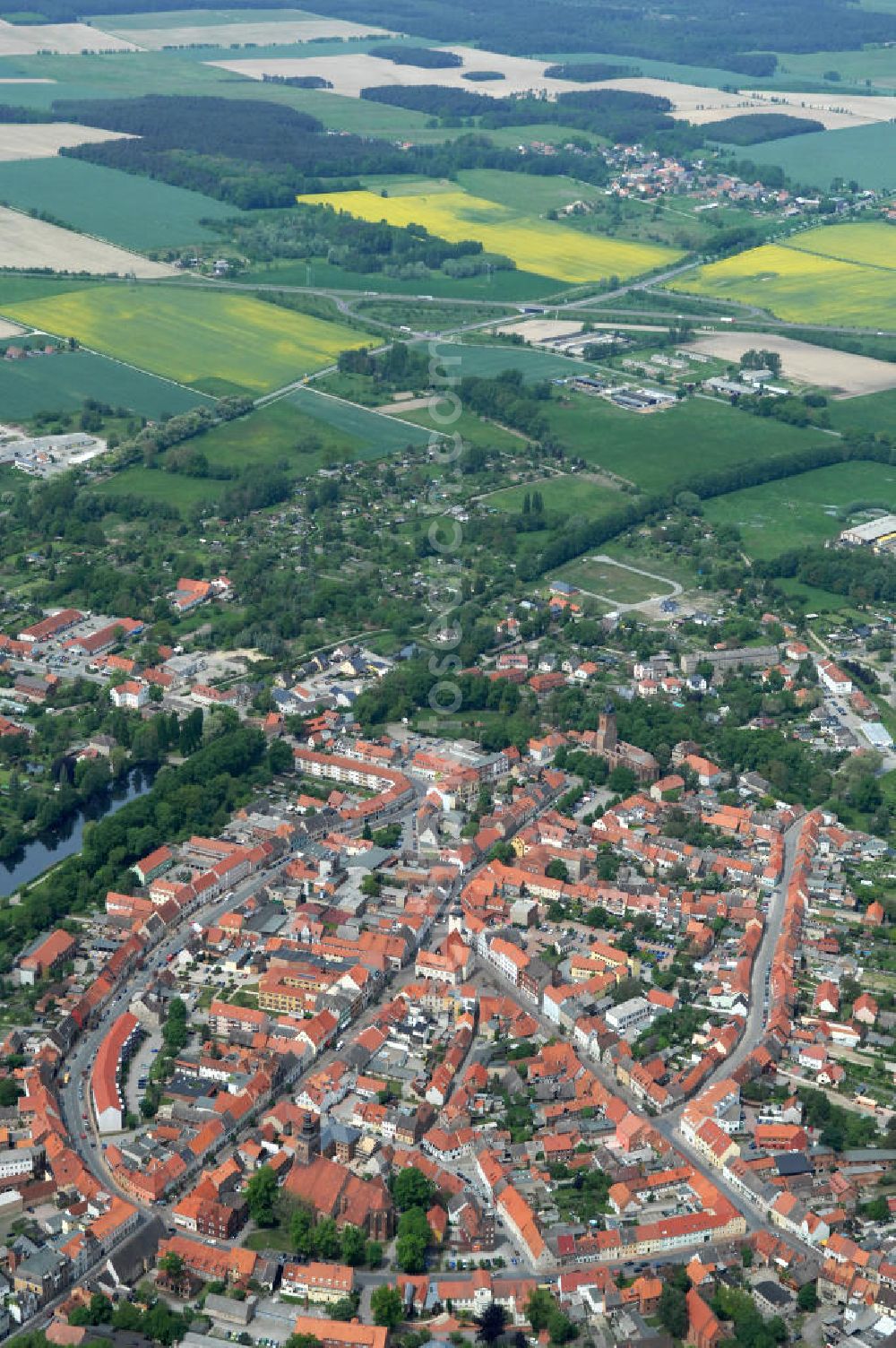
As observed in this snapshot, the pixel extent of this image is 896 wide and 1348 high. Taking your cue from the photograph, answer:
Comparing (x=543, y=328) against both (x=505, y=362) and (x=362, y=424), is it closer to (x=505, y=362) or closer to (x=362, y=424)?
(x=505, y=362)

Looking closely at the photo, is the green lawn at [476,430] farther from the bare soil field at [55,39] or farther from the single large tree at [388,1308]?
the bare soil field at [55,39]

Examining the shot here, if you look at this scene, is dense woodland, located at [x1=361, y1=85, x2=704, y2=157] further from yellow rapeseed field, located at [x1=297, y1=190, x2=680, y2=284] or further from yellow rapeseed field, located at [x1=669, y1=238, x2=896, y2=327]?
yellow rapeseed field, located at [x1=669, y1=238, x2=896, y2=327]

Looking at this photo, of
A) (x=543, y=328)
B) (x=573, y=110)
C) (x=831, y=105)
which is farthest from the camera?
(x=831, y=105)

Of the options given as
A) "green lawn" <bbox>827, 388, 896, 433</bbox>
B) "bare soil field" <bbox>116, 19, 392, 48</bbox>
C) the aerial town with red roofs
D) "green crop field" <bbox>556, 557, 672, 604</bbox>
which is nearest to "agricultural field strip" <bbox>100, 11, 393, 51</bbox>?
"bare soil field" <bbox>116, 19, 392, 48</bbox>

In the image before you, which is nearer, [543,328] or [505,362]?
[505,362]

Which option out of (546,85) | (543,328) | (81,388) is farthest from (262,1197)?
(546,85)

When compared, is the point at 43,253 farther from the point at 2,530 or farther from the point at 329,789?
the point at 329,789

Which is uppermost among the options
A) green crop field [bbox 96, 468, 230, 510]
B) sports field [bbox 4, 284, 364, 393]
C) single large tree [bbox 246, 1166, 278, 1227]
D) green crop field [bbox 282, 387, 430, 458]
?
single large tree [bbox 246, 1166, 278, 1227]
